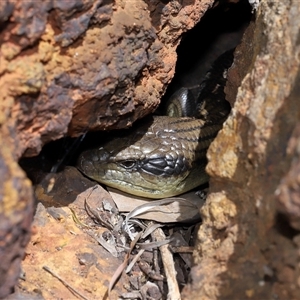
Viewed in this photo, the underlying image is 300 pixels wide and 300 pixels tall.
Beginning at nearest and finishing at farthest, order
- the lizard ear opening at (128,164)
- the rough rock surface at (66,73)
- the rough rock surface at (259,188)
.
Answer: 1. the rough rock surface at (259,188)
2. the rough rock surface at (66,73)
3. the lizard ear opening at (128,164)

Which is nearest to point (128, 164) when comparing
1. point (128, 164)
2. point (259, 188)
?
point (128, 164)

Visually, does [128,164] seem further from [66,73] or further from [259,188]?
[259,188]

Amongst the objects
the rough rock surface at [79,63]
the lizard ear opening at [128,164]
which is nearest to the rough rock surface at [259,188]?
the rough rock surface at [79,63]

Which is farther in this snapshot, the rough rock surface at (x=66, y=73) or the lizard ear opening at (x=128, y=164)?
the lizard ear opening at (x=128, y=164)

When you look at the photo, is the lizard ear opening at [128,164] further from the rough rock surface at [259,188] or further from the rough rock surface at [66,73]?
the rough rock surface at [259,188]

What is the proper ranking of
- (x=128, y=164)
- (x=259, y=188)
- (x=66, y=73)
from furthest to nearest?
1. (x=128, y=164)
2. (x=66, y=73)
3. (x=259, y=188)

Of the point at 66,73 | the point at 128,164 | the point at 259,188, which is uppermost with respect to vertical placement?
the point at 66,73

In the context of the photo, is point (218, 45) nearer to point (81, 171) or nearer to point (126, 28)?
point (81, 171)
